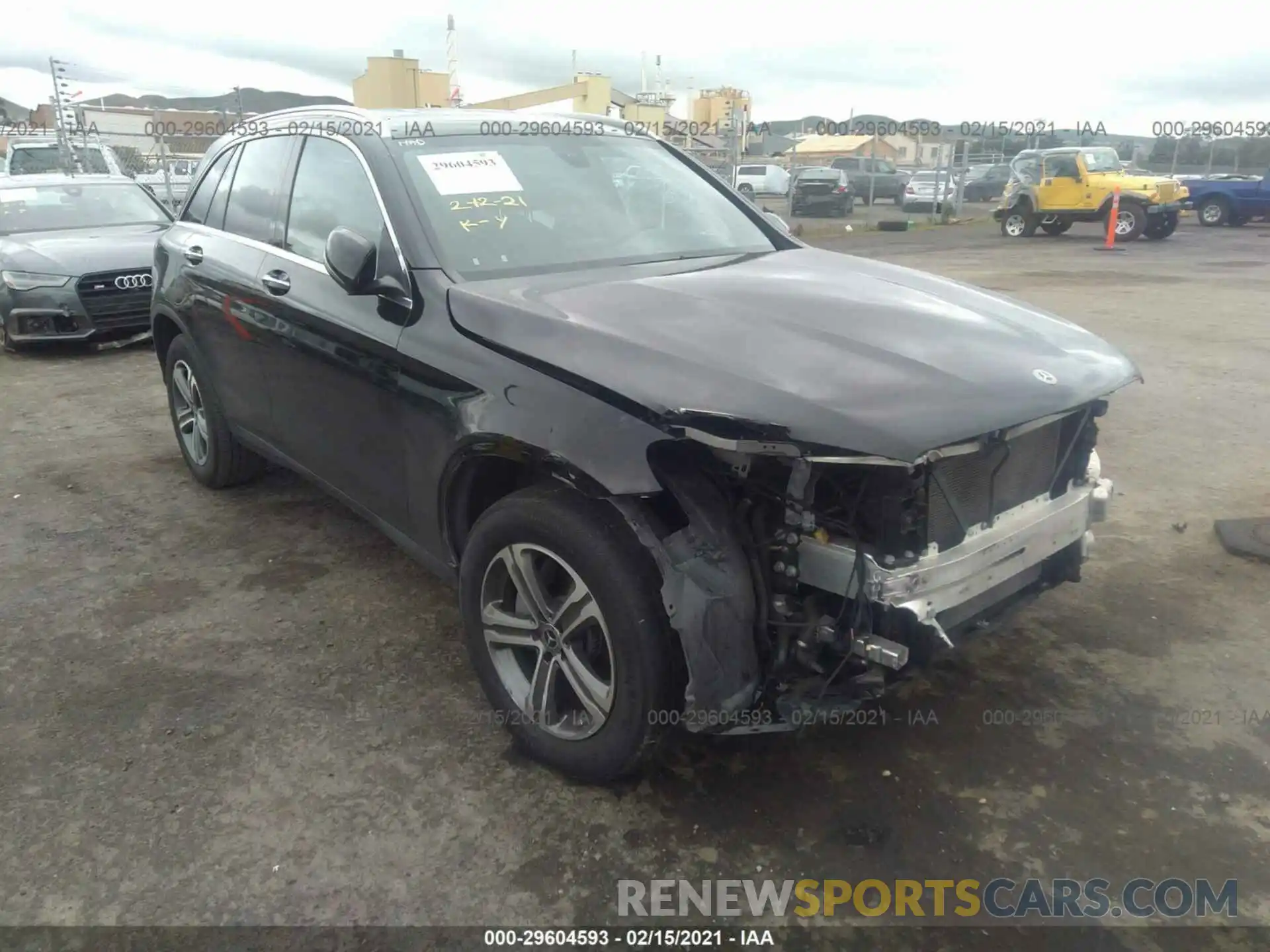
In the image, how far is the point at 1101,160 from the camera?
66.7 feet

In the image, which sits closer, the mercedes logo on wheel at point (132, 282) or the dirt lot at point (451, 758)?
the dirt lot at point (451, 758)

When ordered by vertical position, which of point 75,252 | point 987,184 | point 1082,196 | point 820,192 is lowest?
point 75,252

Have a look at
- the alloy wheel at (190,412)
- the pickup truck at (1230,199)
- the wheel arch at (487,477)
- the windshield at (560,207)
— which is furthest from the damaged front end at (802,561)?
the pickup truck at (1230,199)

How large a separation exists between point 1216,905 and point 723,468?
160 cm

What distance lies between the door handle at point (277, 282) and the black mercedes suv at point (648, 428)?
0.05ft

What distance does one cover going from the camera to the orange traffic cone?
59.9 feet

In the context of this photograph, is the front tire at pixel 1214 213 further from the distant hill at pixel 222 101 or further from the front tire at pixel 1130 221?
the distant hill at pixel 222 101

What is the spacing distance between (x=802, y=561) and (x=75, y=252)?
27.2 feet

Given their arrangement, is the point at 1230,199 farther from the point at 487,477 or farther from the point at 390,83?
the point at 487,477

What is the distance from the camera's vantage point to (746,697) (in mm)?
2424

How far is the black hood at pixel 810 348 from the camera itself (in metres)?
2.25

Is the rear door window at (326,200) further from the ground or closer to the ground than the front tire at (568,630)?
further from the ground

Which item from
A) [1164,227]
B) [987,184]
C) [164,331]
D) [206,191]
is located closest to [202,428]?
[164,331]

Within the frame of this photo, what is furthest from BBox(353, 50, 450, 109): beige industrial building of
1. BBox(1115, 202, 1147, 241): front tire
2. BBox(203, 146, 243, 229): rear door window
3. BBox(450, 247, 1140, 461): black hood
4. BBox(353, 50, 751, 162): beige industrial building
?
BBox(450, 247, 1140, 461): black hood
